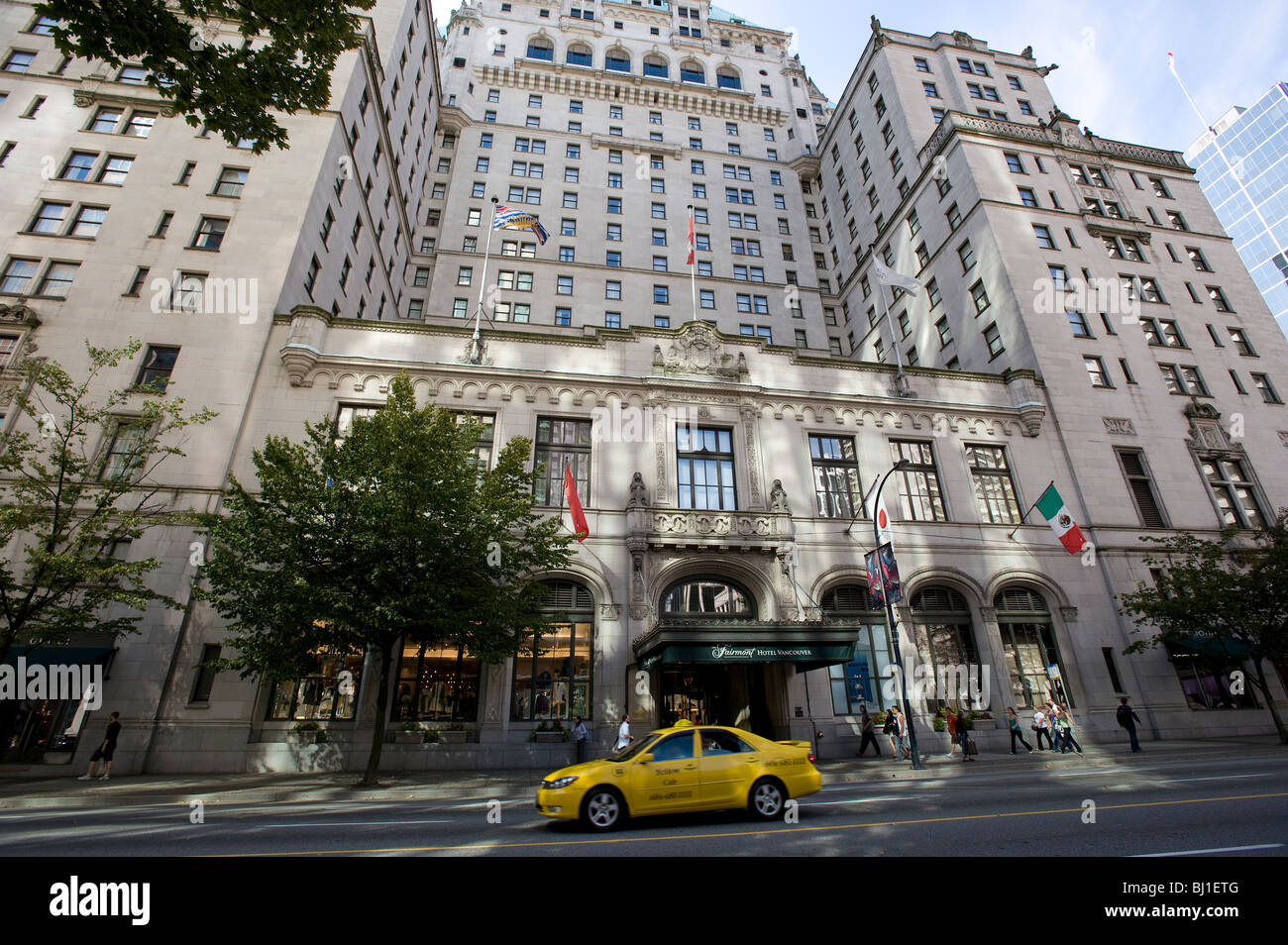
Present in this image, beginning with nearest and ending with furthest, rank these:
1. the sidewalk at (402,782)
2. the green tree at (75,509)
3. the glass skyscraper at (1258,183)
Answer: the sidewalk at (402,782) < the green tree at (75,509) < the glass skyscraper at (1258,183)

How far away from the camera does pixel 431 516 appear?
54.1 feet

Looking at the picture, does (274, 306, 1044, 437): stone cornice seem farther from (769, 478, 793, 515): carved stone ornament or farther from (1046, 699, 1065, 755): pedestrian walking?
(1046, 699, 1065, 755): pedestrian walking

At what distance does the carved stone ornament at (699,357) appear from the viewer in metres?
26.7

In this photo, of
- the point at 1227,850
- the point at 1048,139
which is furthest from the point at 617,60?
the point at 1227,850

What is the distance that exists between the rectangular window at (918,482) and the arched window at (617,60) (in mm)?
49170

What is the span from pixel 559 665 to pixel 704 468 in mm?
9787

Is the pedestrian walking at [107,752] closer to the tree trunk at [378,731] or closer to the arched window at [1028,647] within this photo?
the tree trunk at [378,731]

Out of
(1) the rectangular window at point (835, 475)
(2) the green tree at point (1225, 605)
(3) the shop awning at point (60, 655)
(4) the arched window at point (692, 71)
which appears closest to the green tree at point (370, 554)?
(3) the shop awning at point (60, 655)

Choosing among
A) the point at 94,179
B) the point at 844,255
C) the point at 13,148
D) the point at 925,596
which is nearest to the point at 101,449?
the point at 94,179

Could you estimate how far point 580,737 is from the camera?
19203 mm

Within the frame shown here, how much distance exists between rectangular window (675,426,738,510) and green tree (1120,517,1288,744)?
16970 millimetres

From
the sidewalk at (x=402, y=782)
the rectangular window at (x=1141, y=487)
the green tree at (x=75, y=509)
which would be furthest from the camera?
the rectangular window at (x=1141, y=487)
